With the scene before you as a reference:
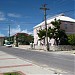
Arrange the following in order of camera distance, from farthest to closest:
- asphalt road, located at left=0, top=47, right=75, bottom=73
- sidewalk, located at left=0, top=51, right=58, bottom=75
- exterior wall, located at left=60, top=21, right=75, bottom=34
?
exterior wall, located at left=60, top=21, right=75, bottom=34, asphalt road, located at left=0, top=47, right=75, bottom=73, sidewalk, located at left=0, top=51, right=58, bottom=75

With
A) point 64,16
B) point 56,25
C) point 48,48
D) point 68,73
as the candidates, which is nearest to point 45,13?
point 56,25

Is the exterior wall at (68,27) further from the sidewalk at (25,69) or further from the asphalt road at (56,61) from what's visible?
the sidewalk at (25,69)

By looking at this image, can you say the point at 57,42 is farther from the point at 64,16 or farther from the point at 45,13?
the point at 64,16

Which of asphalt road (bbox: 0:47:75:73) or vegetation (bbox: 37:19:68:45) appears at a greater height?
vegetation (bbox: 37:19:68:45)

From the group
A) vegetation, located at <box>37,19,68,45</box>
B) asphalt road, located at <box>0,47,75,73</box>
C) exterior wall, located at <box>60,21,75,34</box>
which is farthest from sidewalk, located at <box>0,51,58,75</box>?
exterior wall, located at <box>60,21,75,34</box>

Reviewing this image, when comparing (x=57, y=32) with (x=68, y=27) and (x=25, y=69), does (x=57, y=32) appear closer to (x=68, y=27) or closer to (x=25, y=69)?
(x=68, y=27)

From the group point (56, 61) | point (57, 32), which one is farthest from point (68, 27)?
point (56, 61)

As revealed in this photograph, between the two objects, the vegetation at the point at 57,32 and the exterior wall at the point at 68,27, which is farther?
the exterior wall at the point at 68,27

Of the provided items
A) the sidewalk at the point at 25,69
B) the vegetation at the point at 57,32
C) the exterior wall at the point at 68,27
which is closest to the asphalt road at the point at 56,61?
the sidewalk at the point at 25,69

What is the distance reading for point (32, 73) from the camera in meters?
14.1

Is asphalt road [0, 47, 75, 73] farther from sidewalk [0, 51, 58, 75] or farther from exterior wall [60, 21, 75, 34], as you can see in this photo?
exterior wall [60, 21, 75, 34]

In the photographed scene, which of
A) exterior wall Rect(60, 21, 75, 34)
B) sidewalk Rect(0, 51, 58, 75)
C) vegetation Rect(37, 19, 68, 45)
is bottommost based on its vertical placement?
sidewalk Rect(0, 51, 58, 75)

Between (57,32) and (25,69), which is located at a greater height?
(57,32)

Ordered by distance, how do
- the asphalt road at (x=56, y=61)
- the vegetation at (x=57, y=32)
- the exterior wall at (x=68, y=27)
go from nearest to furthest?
1. the asphalt road at (x=56, y=61)
2. the vegetation at (x=57, y=32)
3. the exterior wall at (x=68, y=27)
